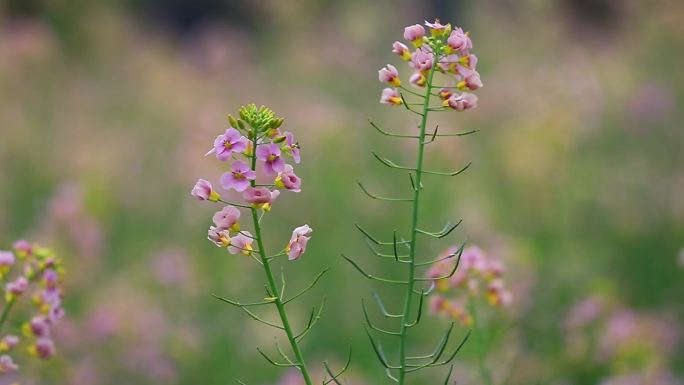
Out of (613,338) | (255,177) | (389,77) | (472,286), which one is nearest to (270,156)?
(255,177)

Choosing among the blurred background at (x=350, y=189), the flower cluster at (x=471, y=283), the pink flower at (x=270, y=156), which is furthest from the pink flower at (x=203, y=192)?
the blurred background at (x=350, y=189)

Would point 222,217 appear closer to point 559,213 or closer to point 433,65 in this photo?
point 433,65

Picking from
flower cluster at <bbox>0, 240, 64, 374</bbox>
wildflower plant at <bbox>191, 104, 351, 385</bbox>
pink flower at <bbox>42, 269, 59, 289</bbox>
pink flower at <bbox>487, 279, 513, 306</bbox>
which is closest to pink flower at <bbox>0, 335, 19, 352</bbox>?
flower cluster at <bbox>0, 240, 64, 374</bbox>

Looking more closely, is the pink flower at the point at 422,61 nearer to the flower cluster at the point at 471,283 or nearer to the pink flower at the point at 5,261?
the flower cluster at the point at 471,283

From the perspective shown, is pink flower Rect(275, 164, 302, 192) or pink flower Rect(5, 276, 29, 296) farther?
pink flower Rect(5, 276, 29, 296)

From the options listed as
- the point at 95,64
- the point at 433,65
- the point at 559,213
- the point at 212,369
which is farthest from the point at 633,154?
the point at 95,64

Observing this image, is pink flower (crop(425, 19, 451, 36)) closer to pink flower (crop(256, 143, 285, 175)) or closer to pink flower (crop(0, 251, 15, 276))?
pink flower (crop(256, 143, 285, 175))

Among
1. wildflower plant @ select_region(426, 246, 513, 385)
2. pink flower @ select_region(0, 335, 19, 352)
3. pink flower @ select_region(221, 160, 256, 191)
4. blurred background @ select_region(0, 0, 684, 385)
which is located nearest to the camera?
pink flower @ select_region(221, 160, 256, 191)

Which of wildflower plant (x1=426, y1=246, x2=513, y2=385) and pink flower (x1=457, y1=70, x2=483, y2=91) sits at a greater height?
wildflower plant (x1=426, y1=246, x2=513, y2=385)
